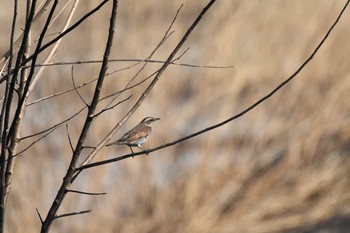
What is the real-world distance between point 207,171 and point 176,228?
474mm

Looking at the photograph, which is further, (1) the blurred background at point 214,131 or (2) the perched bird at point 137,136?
(1) the blurred background at point 214,131

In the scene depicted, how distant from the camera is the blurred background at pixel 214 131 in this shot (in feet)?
19.8

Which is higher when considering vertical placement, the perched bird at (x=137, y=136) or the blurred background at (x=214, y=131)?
the blurred background at (x=214, y=131)

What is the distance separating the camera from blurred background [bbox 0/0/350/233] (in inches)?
238

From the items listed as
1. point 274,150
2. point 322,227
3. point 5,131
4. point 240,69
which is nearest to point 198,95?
point 240,69

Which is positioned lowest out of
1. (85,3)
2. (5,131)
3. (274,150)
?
(5,131)

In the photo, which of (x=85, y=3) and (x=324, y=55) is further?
(x=324, y=55)

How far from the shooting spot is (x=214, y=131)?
21.4ft

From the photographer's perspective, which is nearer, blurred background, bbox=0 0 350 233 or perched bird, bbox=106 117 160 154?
perched bird, bbox=106 117 160 154

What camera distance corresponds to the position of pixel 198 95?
21.0 ft

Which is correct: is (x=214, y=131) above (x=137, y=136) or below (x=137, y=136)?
above

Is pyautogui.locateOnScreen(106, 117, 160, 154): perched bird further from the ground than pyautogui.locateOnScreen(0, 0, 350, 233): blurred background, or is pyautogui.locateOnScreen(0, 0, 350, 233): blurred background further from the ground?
pyautogui.locateOnScreen(0, 0, 350, 233): blurred background

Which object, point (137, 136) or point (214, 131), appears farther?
point (214, 131)

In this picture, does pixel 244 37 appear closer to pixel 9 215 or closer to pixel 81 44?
pixel 81 44
